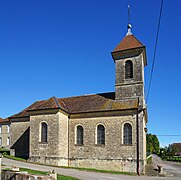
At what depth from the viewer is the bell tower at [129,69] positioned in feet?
93.5

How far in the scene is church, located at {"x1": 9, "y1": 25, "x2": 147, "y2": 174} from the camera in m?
25.6

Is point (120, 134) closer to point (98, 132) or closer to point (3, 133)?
point (98, 132)

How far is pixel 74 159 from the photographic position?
27.8 meters

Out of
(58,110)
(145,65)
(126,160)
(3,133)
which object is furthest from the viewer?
(3,133)

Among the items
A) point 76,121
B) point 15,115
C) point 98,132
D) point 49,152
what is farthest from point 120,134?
point 15,115

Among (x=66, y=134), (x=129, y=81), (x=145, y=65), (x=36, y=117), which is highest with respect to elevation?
(x=145, y=65)

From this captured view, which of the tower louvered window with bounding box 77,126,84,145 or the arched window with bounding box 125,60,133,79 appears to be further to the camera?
the arched window with bounding box 125,60,133,79

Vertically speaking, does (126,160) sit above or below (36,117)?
below

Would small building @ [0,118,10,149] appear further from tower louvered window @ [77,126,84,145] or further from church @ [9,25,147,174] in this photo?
tower louvered window @ [77,126,84,145]

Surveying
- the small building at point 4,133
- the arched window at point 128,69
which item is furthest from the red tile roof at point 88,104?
the small building at point 4,133

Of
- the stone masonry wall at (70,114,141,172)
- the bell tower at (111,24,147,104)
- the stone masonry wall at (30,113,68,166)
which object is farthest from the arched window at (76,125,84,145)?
the bell tower at (111,24,147,104)

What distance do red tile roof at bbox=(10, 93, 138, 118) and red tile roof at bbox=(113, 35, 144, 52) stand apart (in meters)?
6.07

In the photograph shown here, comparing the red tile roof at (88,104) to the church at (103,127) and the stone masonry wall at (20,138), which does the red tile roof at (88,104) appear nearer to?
the church at (103,127)

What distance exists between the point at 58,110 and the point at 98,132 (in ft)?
17.2
